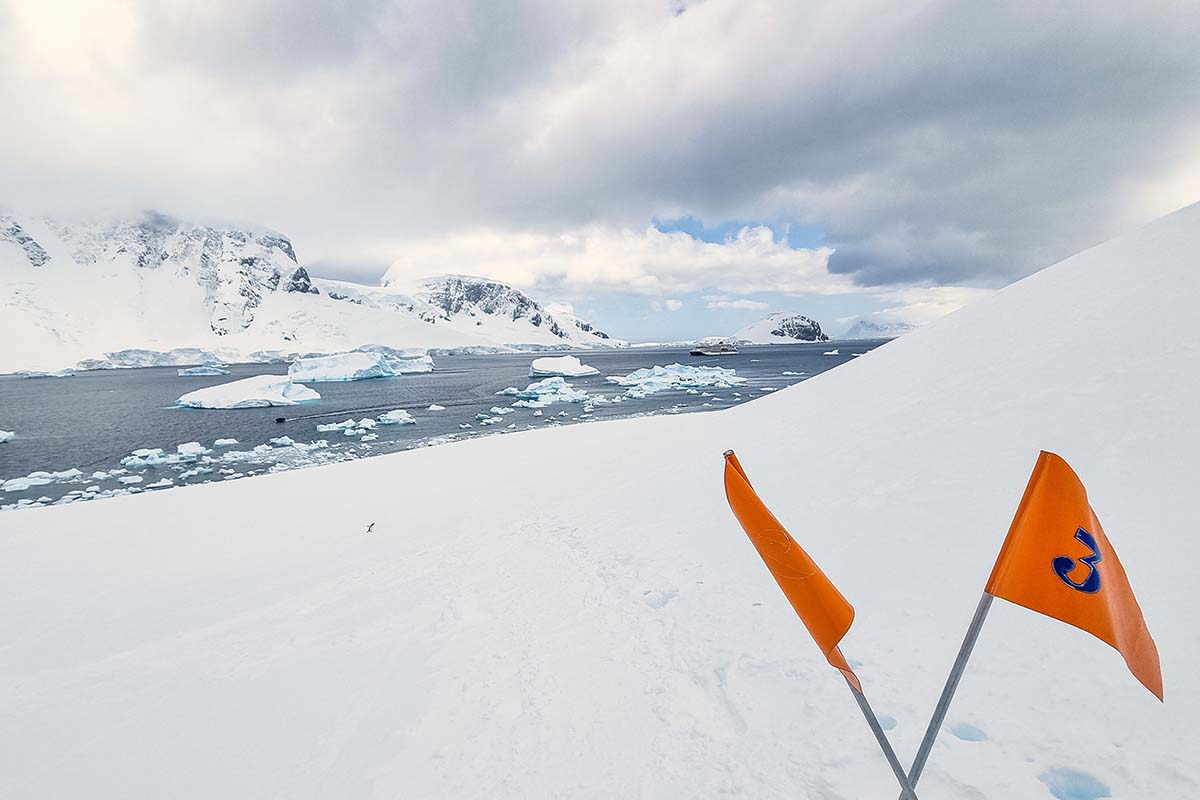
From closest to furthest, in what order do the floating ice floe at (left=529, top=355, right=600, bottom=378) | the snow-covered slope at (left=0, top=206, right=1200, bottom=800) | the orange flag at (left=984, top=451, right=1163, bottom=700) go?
the orange flag at (left=984, top=451, right=1163, bottom=700)
the snow-covered slope at (left=0, top=206, right=1200, bottom=800)
the floating ice floe at (left=529, top=355, right=600, bottom=378)

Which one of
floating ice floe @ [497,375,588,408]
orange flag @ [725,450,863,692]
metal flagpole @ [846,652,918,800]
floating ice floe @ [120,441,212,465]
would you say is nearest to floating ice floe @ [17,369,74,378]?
floating ice floe @ [497,375,588,408]

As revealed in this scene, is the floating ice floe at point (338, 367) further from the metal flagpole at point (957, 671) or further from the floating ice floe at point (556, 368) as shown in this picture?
the metal flagpole at point (957, 671)

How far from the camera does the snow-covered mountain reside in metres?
137

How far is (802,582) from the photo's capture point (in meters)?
2.18

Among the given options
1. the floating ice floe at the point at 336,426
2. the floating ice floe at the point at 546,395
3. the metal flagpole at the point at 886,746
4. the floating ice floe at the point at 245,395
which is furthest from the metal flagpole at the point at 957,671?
the floating ice floe at the point at 245,395

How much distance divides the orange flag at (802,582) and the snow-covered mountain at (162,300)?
162 meters

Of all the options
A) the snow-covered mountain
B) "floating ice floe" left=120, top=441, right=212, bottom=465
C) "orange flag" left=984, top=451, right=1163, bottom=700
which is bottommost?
"floating ice floe" left=120, top=441, right=212, bottom=465

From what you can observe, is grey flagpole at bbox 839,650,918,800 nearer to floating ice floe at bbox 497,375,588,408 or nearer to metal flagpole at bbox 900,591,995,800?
metal flagpole at bbox 900,591,995,800

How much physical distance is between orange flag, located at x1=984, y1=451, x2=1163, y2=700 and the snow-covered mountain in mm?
163183

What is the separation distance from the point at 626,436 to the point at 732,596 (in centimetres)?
1203

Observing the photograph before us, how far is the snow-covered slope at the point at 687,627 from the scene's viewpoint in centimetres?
305

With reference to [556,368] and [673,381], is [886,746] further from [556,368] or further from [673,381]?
[556,368]

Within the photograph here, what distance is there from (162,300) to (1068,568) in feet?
782

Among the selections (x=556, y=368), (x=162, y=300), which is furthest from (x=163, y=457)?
(x=162, y=300)
